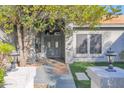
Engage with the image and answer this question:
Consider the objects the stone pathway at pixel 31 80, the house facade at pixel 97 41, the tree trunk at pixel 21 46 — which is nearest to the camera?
the stone pathway at pixel 31 80

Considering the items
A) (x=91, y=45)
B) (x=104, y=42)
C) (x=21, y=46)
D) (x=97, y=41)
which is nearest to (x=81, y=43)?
(x=91, y=45)

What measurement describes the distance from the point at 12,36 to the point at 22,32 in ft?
4.35

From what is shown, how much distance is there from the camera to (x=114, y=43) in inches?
662

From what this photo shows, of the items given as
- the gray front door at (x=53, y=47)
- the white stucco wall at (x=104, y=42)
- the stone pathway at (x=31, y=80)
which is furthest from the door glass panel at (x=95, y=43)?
the stone pathway at (x=31, y=80)

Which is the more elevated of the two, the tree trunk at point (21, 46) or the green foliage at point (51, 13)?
the green foliage at point (51, 13)

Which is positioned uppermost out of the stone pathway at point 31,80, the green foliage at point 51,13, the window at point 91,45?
the green foliage at point 51,13

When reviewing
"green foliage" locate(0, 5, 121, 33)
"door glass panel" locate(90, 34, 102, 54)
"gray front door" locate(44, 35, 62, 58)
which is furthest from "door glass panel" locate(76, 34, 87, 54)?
"green foliage" locate(0, 5, 121, 33)

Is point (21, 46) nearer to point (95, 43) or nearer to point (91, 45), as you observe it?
point (91, 45)

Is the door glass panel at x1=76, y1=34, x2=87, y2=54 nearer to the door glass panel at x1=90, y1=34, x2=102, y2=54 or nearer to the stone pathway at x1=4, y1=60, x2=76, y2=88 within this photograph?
the door glass panel at x1=90, y1=34, x2=102, y2=54

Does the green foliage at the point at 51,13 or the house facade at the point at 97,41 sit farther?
the house facade at the point at 97,41

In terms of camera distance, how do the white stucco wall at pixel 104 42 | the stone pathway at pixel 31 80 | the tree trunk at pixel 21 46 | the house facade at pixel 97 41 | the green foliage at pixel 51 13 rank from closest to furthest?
the stone pathway at pixel 31 80 → the green foliage at pixel 51 13 → the tree trunk at pixel 21 46 → the house facade at pixel 97 41 → the white stucco wall at pixel 104 42

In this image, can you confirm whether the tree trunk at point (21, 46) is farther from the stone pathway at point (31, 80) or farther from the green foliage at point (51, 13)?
the stone pathway at point (31, 80)
